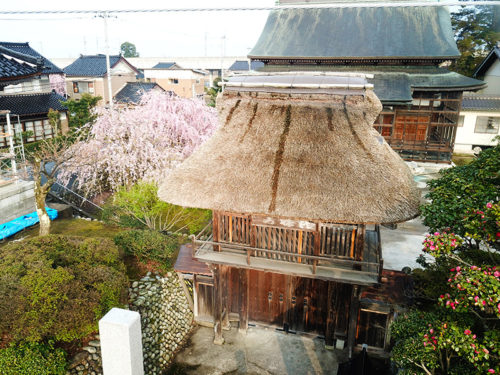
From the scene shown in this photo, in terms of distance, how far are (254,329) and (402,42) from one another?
1670 centimetres

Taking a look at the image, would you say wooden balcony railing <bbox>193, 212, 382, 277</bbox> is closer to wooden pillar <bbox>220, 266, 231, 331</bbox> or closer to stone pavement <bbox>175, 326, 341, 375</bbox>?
wooden pillar <bbox>220, 266, 231, 331</bbox>

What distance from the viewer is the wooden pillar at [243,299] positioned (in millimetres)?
9297

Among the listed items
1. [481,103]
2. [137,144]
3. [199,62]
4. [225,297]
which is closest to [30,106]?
[137,144]

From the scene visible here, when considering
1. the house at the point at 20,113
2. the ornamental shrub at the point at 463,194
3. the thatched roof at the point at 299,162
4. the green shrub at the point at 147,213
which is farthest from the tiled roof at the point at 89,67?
the ornamental shrub at the point at 463,194

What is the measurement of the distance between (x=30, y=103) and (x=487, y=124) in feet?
111

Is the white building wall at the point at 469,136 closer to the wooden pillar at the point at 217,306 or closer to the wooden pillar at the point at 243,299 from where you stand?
the wooden pillar at the point at 243,299

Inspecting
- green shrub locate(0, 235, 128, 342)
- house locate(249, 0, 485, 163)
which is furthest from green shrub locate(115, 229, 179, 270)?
house locate(249, 0, 485, 163)

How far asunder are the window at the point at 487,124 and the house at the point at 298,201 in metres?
22.0

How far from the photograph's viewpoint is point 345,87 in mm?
8328

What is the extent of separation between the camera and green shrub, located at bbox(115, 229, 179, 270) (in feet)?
36.6

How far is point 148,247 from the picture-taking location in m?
11.1

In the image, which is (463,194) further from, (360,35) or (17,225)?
(360,35)

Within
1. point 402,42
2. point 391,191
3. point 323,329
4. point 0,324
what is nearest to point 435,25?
point 402,42

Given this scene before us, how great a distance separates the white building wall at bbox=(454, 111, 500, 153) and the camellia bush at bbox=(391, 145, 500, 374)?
941 inches
